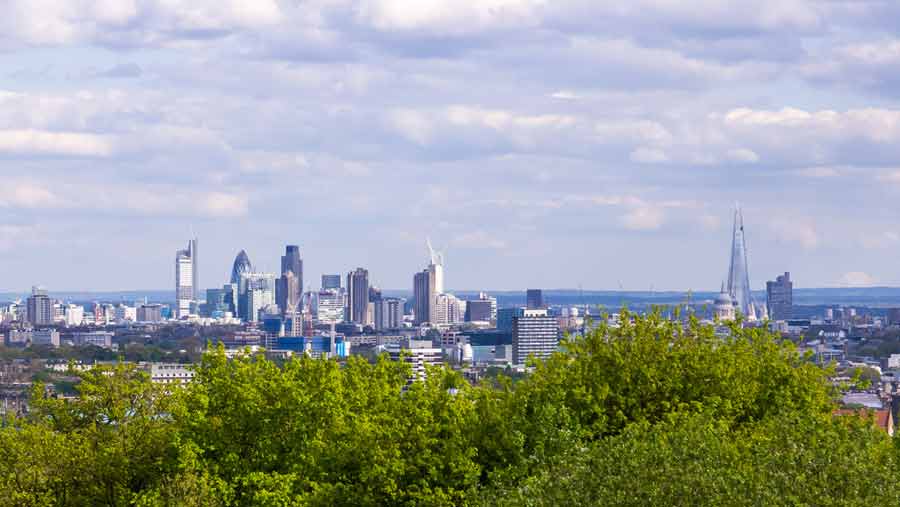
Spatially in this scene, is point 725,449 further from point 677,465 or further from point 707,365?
point 707,365

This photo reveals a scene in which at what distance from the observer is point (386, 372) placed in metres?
49.0

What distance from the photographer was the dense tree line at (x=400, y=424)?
37.4 m

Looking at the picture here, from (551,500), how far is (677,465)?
86.0 inches

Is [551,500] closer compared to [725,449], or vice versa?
[551,500]

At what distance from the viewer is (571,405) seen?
1617 inches

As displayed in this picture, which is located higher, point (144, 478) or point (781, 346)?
point (781, 346)

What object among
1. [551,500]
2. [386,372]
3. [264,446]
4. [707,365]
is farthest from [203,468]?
[551,500]

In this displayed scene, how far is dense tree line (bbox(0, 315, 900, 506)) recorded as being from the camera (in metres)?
37.4

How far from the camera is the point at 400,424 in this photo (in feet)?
134

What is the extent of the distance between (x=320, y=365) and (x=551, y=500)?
1981 centimetres

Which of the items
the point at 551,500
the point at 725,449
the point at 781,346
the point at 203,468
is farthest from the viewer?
the point at 781,346

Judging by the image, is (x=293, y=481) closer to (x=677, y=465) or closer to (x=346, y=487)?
(x=346, y=487)

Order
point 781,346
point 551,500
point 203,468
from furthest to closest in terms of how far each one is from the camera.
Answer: point 781,346, point 203,468, point 551,500

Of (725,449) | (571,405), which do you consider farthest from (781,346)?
(725,449)
